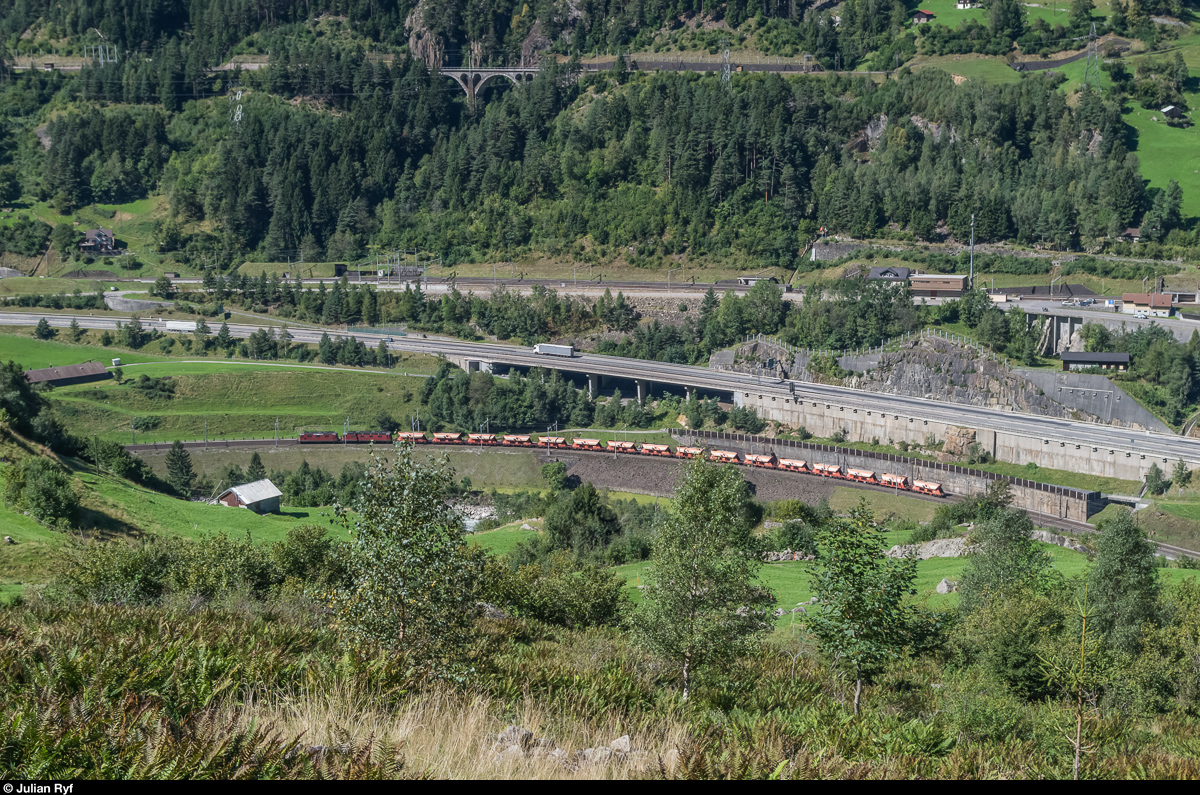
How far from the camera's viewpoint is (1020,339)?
86.9m

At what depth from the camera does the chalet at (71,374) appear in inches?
3595

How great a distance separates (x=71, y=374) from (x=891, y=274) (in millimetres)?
82650

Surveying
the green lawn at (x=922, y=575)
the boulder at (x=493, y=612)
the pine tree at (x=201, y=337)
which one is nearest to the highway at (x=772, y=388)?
the pine tree at (x=201, y=337)

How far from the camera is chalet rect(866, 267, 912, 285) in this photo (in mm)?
101000

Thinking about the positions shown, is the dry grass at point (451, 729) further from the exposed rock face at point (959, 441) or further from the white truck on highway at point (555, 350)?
the white truck on highway at point (555, 350)

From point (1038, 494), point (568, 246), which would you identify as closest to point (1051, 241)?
point (1038, 494)

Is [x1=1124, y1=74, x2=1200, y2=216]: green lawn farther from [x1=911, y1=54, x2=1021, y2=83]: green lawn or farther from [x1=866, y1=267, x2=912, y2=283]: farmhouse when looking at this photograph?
[x1=866, y1=267, x2=912, y2=283]: farmhouse

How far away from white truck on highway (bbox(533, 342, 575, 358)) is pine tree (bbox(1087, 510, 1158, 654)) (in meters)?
71.1

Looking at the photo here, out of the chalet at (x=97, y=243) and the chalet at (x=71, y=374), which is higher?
the chalet at (x=97, y=243)

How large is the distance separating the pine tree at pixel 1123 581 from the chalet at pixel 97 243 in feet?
423

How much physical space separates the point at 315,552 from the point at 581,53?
135m

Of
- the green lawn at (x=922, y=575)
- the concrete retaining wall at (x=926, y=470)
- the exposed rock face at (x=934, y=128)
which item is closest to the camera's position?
the green lawn at (x=922, y=575)

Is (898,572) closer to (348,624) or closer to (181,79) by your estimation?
(348,624)

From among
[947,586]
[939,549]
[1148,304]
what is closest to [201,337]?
[939,549]
